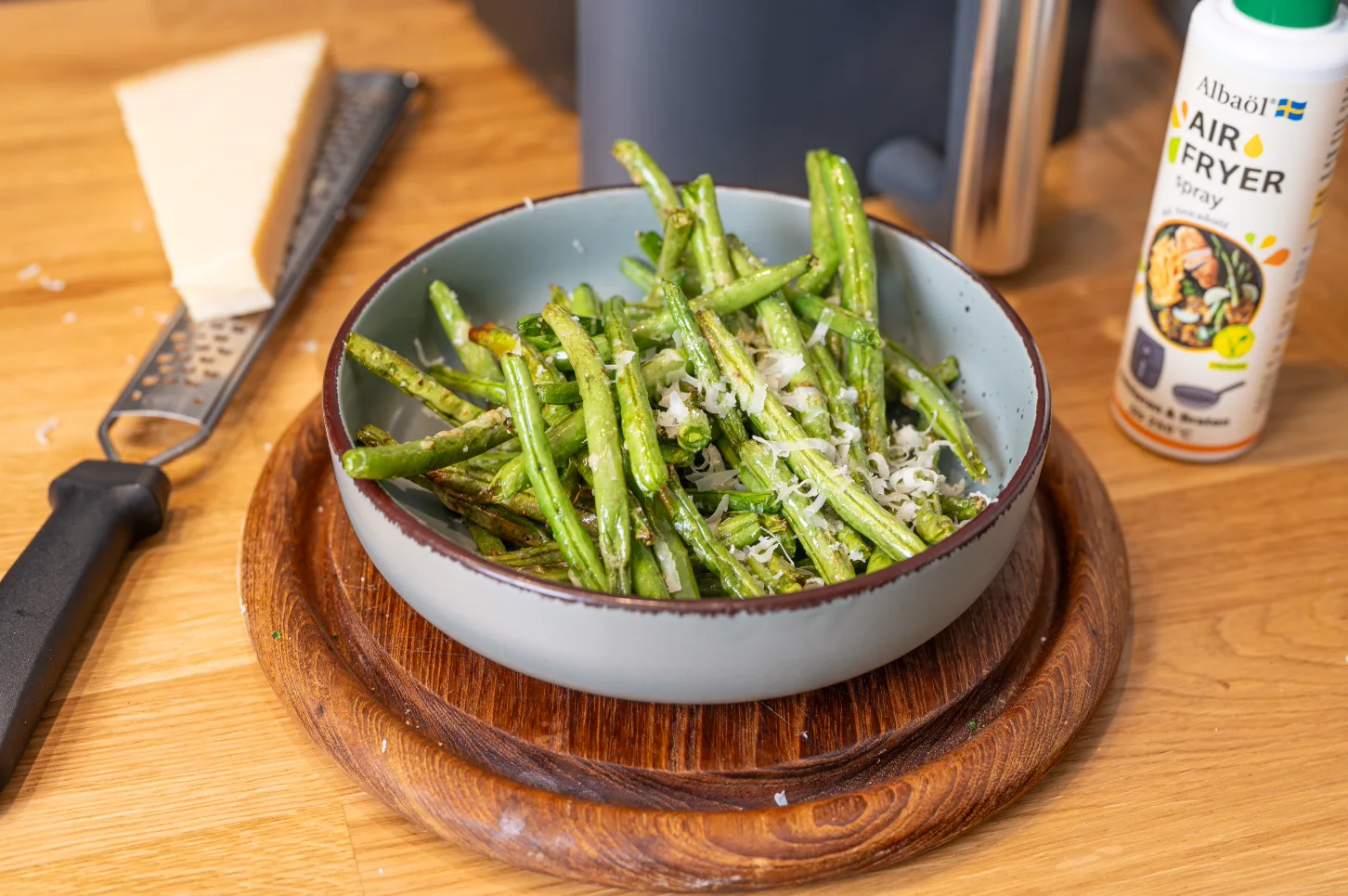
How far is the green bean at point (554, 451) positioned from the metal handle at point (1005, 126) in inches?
28.7

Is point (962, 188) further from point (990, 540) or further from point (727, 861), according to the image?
point (727, 861)

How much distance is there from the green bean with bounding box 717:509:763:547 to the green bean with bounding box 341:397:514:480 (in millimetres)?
202

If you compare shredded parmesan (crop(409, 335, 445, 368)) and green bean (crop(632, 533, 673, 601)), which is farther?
shredded parmesan (crop(409, 335, 445, 368))

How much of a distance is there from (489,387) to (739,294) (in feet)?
0.81

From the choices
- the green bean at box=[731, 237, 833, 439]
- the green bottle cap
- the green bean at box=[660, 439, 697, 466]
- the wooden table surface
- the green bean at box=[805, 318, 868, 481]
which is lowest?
the wooden table surface

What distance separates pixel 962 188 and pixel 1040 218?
0.87ft

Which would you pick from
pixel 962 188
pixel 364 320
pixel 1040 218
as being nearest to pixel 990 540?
pixel 364 320

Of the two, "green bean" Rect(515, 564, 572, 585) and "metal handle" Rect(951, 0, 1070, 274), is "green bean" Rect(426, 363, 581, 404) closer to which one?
"green bean" Rect(515, 564, 572, 585)

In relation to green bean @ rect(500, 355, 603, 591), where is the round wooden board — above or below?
below

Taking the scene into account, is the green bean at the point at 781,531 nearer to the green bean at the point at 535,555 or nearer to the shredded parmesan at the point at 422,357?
the green bean at the point at 535,555

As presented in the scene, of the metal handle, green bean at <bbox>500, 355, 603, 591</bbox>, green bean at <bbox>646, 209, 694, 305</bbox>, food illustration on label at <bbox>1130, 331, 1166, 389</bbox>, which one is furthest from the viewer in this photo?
the metal handle

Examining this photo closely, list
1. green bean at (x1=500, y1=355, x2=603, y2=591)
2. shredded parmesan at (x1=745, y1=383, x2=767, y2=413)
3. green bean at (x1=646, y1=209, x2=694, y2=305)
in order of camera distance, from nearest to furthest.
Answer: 1. green bean at (x1=500, y1=355, x2=603, y2=591)
2. shredded parmesan at (x1=745, y1=383, x2=767, y2=413)
3. green bean at (x1=646, y1=209, x2=694, y2=305)

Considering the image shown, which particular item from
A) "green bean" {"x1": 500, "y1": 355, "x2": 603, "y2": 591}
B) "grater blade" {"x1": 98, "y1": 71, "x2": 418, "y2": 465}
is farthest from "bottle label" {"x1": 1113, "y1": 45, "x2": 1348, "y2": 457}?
"grater blade" {"x1": 98, "y1": 71, "x2": 418, "y2": 465}

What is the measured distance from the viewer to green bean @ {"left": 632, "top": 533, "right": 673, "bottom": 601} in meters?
0.95
